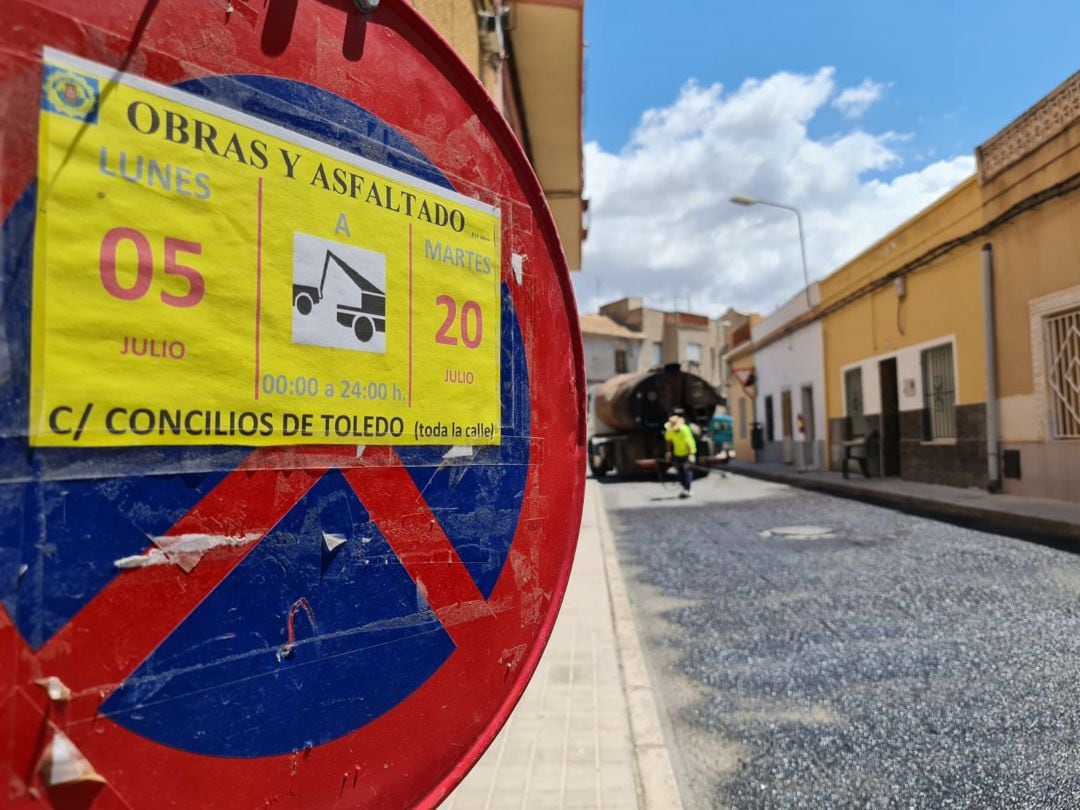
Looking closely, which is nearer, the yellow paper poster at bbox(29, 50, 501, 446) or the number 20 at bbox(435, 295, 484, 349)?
the yellow paper poster at bbox(29, 50, 501, 446)

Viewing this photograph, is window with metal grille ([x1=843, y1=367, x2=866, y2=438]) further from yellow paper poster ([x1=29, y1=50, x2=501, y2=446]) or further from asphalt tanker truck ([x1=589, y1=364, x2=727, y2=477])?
yellow paper poster ([x1=29, y1=50, x2=501, y2=446])

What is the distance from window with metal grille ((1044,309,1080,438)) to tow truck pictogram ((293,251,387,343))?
39.4 ft

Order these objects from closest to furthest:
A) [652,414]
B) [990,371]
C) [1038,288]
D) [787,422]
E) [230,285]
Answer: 1. [230,285]
2. [1038,288]
3. [990,371]
4. [652,414]
5. [787,422]

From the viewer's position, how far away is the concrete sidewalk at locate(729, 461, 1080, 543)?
8562mm

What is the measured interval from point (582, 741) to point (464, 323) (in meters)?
2.62

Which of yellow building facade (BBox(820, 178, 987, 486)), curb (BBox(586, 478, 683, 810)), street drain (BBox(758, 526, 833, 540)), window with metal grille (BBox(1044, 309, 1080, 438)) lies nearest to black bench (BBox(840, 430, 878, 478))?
yellow building facade (BBox(820, 178, 987, 486))

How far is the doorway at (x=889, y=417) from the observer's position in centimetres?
1605

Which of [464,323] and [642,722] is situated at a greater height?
[464,323]

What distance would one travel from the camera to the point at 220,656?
2.98 ft

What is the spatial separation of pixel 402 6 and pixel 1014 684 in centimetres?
434

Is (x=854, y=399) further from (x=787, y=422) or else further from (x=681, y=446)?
(x=681, y=446)

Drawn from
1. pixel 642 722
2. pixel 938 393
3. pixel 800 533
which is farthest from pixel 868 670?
pixel 938 393

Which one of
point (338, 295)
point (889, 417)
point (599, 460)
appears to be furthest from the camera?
point (599, 460)

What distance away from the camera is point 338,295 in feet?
3.45
